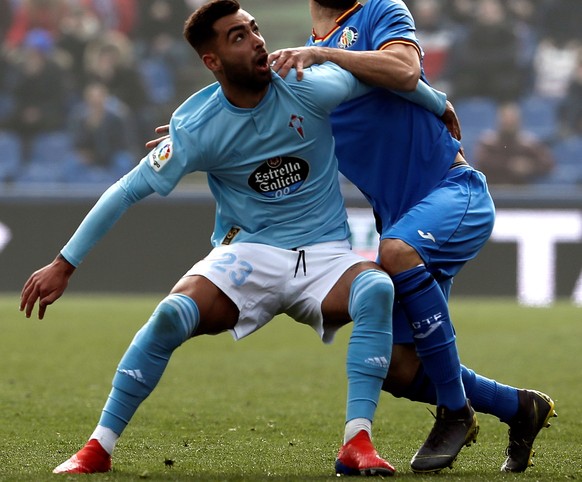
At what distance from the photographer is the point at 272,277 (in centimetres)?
429

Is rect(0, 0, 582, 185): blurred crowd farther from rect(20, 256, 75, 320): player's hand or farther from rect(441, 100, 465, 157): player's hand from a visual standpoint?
rect(20, 256, 75, 320): player's hand

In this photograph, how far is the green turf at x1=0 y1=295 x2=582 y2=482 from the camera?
443cm

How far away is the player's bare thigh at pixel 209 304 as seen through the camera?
4.14 m

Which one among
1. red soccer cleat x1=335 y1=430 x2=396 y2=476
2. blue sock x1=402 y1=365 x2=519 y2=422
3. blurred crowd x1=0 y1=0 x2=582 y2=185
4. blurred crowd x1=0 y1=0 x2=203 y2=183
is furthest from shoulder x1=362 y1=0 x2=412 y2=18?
blurred crowd x1=0 y1=0 x2=203 y2=183

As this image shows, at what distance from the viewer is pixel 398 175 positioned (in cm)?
464

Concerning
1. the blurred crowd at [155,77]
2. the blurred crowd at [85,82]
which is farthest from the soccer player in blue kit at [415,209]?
the blurred crowd at [85,82]

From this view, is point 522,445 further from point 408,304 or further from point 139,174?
point 139,174

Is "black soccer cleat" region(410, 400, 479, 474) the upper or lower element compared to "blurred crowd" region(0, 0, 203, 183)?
upper

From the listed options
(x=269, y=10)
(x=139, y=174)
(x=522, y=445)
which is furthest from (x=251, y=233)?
(x=269, y=10)

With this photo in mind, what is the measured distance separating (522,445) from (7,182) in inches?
560

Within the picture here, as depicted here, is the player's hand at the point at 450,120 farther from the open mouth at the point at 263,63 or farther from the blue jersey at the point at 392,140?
the open mouth at the point at 263,63

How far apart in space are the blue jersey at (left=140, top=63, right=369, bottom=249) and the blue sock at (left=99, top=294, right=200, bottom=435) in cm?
45

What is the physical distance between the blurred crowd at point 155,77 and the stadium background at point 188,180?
0.02 meters

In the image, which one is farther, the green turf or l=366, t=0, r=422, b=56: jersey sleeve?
l=366, t=0, r=422, b=56: jersey sleeve
